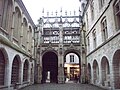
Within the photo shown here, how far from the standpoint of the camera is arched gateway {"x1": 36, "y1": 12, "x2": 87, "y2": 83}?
23.7 metres

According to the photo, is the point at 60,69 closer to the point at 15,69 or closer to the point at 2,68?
the point at 15,69

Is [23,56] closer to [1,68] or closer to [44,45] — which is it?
[1,68]

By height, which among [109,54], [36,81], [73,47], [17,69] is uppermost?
[73,47]

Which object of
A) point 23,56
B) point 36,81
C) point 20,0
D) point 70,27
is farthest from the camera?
point 70,27

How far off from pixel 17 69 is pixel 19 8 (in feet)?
20.8

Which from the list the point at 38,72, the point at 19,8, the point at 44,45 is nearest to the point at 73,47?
the point at 44,45

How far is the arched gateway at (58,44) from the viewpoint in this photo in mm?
23734

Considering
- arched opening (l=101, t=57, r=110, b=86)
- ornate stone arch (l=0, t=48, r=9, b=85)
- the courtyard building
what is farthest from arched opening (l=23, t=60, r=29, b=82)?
arched opening (l=101, t=57, r=110, b=86)

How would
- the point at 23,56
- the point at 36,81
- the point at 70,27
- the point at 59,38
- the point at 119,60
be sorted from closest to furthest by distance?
the point at 119,60 → the point at 23,56 → the point at 36,81 → the point at 59,38 → the point at 70,27

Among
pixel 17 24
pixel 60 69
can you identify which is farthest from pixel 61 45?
pixel 17 24

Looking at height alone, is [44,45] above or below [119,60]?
above

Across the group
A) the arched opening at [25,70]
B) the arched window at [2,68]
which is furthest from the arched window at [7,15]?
the arched opening at [25,70]

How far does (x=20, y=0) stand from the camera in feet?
52.0

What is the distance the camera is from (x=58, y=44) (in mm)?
24516
